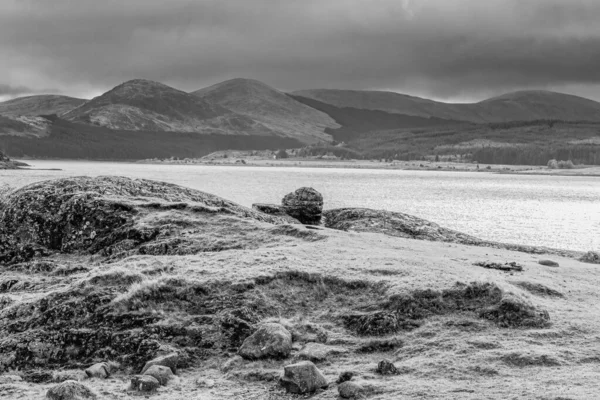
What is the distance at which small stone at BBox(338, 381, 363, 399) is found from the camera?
14242 millimetres

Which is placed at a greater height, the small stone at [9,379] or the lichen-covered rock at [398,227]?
the lichen-covered rock at [398,227]

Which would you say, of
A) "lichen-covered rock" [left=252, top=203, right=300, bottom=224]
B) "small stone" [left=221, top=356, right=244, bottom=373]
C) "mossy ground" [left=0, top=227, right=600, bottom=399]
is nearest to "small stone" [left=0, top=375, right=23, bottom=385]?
"mossy ground" [left=0, top=227, right=600, bottom=399]

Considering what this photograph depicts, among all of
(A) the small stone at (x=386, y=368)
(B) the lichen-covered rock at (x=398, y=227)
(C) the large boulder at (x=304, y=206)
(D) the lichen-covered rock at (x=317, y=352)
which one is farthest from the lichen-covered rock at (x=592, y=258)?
(A) the small stone at (x=386, y=368)

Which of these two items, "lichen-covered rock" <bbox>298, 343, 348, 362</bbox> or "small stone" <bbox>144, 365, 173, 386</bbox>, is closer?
"small stone" <bbox>144, 365, 173, 386</bbox>

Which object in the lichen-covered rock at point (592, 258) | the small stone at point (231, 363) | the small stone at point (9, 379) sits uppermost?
the small stone at point (231, 363)

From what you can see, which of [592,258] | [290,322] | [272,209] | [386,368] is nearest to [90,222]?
[272,209]

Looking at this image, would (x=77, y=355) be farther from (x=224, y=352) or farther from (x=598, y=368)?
(x=598, y=368)

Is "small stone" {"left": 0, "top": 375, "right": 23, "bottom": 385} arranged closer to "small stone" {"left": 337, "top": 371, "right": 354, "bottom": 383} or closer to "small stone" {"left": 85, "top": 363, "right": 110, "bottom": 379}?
"small stone" {"left": 85, "top": 363, "right": 110, "bottom": 379}

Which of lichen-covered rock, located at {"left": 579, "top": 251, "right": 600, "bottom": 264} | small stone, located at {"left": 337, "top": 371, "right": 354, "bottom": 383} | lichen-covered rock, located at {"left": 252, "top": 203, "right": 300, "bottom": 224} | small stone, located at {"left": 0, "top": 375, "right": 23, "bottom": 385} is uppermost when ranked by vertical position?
lichen-covered rock, located at {"left": 252, "top": 203, "right": 300, "bottom": 224}

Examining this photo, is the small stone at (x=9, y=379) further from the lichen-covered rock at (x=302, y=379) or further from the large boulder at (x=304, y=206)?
the large boulder at (x=304, y=206)

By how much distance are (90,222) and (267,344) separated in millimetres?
17173

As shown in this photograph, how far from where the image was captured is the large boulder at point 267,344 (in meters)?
16.9

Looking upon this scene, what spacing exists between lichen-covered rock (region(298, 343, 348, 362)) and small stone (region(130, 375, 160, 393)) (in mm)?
3858

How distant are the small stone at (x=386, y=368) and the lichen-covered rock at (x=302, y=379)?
4.78 ft
